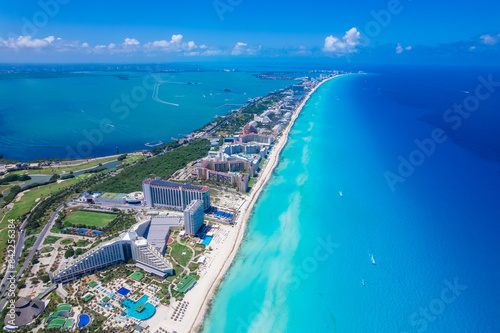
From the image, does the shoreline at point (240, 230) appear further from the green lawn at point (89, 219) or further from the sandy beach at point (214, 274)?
the green lawn at point (89, 219)

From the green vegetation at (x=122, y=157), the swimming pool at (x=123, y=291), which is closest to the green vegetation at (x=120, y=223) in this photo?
the swimming pool at (x=123, y=291)

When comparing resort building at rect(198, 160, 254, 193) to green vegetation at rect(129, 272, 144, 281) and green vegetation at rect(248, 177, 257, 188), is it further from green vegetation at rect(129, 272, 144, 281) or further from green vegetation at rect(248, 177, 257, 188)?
green vegetation at rect(129, 272, 144, 281)

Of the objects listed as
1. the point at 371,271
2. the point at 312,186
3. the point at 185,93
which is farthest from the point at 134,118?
the point at 371,271

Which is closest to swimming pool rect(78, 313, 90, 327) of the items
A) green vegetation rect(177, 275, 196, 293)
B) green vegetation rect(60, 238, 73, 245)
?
green vegetation rect(177, 275, 196, 293)

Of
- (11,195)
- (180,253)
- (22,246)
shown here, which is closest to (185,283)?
(180,253)

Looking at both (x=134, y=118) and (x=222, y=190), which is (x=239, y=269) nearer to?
(x=222, y=190)

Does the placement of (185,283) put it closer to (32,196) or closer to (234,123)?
(32,196)
